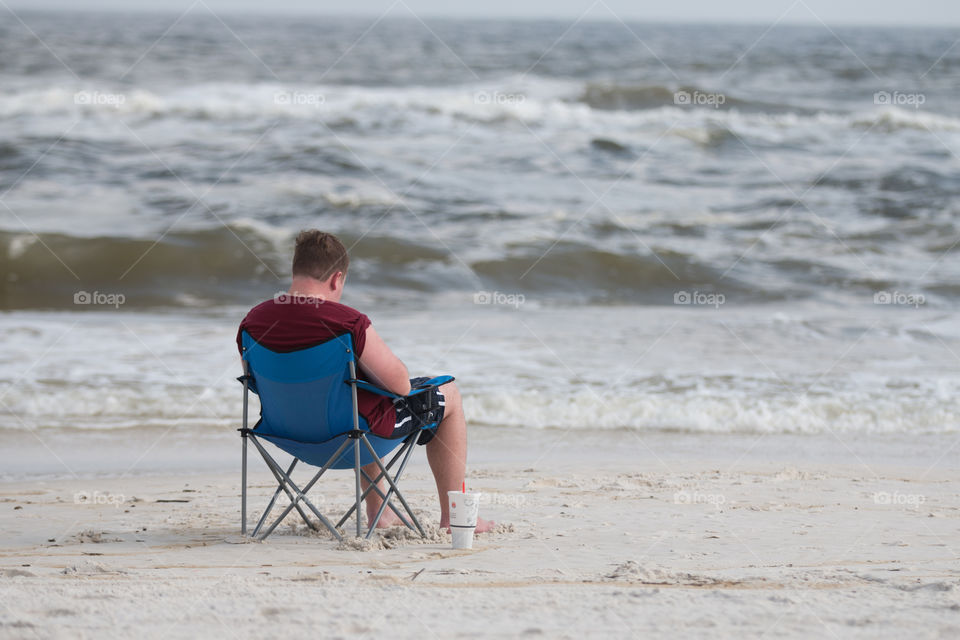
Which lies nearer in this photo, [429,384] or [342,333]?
[342,333]

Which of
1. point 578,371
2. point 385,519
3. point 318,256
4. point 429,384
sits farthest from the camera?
point 578,371

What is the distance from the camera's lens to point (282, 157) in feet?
54.1

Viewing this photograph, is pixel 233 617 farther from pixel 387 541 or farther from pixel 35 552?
pixel 35 552

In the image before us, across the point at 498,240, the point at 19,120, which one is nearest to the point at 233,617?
the point at 498,240

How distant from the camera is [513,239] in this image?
1295 centimetres

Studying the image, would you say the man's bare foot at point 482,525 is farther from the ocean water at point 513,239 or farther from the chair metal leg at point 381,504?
the ocean water at point 513,239

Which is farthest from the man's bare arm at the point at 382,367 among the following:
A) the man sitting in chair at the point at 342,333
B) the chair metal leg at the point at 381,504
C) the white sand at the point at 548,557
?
the white sand at the point at 548,557

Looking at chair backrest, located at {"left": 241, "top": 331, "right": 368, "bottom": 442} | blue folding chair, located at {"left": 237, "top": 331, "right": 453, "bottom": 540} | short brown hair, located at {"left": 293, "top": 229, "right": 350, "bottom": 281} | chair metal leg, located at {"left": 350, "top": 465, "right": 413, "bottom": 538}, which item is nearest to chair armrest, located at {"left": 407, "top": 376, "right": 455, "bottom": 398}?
blue folding chair, located at {"left": 237, "top": 331, "right": 453, "bottom": 540}

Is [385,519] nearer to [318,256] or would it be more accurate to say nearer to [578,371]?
[318,256]

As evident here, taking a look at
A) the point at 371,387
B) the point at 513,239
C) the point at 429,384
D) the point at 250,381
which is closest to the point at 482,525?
the point at 429,384

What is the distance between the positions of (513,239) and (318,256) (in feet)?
30.5

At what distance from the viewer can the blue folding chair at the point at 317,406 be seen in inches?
142

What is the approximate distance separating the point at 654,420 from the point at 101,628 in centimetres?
431

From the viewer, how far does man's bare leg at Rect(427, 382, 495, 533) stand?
3.98m
